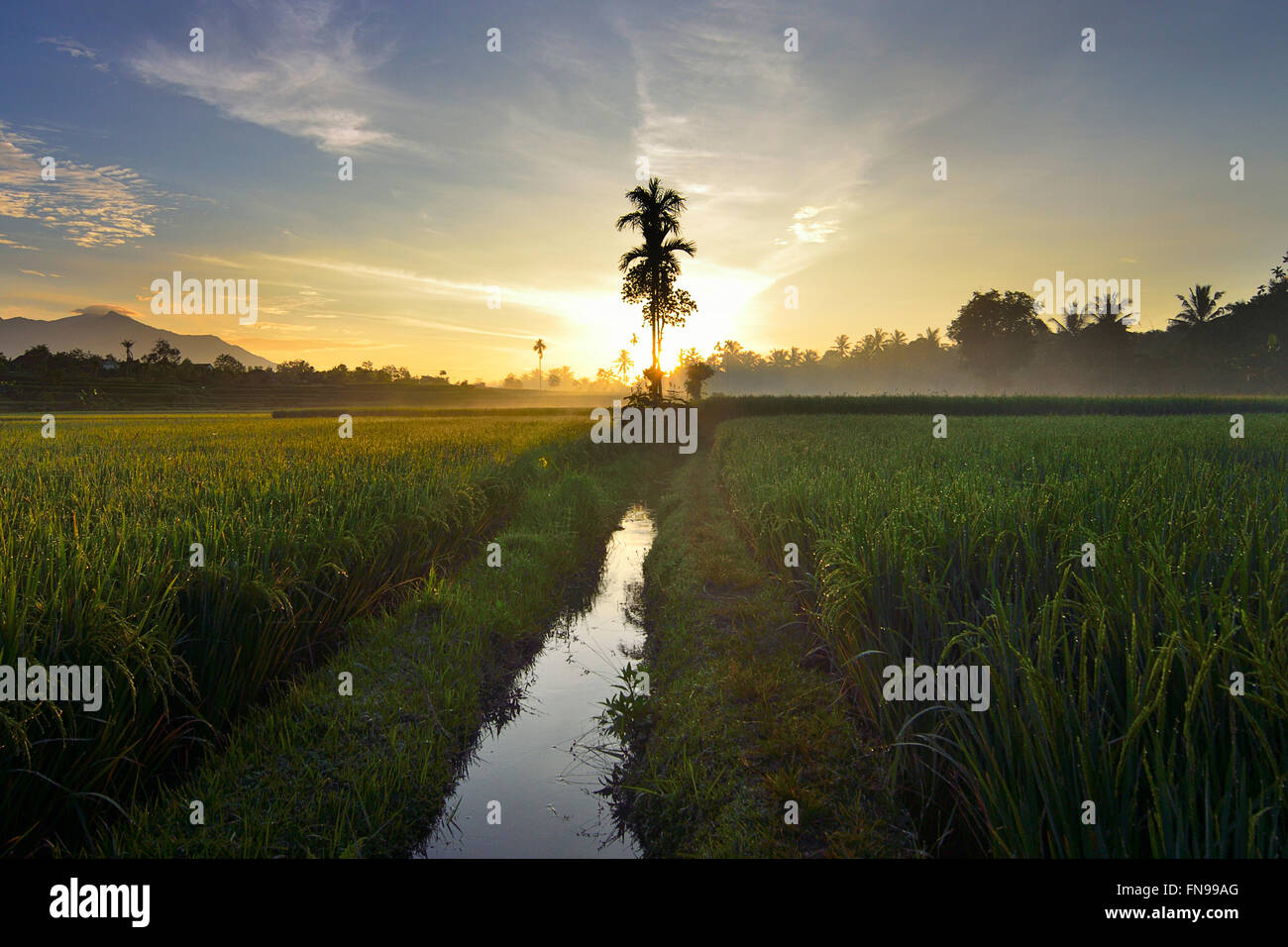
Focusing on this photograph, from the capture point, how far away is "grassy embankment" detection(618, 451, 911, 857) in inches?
121

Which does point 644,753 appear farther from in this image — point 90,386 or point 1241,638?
point 90,386

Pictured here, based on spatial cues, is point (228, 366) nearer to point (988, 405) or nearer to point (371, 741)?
point (988, 405)

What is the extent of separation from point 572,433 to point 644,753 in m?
17.4

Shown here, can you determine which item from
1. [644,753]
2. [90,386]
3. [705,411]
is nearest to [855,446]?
[644,753]

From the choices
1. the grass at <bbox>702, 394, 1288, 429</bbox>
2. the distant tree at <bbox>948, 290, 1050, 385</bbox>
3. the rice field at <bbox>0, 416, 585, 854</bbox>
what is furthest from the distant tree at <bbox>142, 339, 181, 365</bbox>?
the distant tree at <bbox>948, 290, 1050, 385</bbox>

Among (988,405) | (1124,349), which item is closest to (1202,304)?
(1124,349)

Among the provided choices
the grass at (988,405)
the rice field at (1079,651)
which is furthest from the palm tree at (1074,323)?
the rice field at (1079,651)

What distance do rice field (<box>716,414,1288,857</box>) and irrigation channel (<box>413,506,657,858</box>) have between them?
1.97 meters

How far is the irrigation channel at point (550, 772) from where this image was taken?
3.56 metres

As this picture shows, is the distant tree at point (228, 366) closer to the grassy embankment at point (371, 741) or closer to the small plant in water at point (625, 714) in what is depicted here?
the grassy embankment at point (371, 741)

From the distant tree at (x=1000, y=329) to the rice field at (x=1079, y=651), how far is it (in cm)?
7741

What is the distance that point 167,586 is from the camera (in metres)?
3.63
